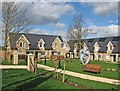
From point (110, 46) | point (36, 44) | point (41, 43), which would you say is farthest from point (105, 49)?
point (36, 44)

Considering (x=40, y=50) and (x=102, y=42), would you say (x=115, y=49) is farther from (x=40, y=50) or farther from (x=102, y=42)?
(x=40, y=50)

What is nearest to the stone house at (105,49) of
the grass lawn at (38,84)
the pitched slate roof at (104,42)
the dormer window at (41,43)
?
the pitched slate roof at (104,42)

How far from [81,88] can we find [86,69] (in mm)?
9340

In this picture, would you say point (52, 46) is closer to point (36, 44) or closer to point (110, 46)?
point (36, 44)

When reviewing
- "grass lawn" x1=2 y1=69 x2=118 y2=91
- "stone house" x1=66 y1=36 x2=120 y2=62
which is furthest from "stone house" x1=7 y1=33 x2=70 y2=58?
"grass lawn" x1=2 y1=69 x2=118 y2=91

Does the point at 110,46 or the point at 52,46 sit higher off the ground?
the point at 52,46

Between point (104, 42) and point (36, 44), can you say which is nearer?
point (104, 42)

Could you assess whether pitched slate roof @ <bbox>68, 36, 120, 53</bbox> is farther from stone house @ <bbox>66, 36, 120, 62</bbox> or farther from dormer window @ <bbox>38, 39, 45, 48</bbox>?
dormer window @ <bbox>38, 39, 45, 48</bbox>

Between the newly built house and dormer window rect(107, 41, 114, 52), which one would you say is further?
dormer window rect(107, 41, 114, 52)

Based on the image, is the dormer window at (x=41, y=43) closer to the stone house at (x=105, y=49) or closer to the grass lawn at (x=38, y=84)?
the stone house at (x=105, y=49)

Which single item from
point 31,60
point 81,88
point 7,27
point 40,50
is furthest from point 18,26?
point 81,88

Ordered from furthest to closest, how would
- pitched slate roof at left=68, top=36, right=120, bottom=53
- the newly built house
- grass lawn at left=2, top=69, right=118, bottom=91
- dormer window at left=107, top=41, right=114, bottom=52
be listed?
dormer window at left=107, top=41, right=114, bottom=52 < the newly built house < pitched slate roof at left=68, top=36, right=120, bottom=53 < grass lawn at left=2, top=69, right=118, bottom=91

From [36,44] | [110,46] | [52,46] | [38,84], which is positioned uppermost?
[36,44]

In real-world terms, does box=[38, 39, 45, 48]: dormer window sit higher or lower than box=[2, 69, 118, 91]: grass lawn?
higher
